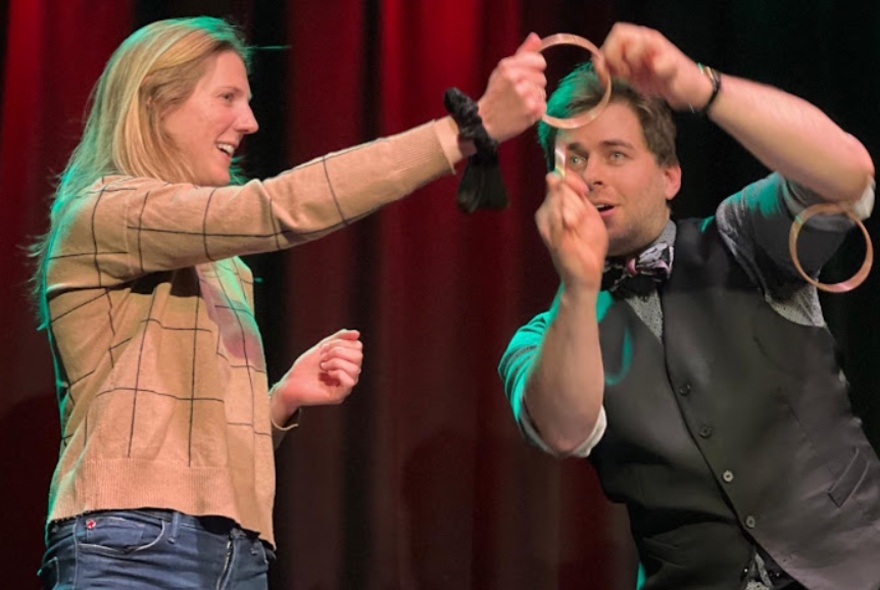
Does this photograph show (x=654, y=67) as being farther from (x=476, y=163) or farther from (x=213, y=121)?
(x=213, y=121)

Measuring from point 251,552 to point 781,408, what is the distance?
2.83ft

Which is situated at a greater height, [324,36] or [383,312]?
[324,36]

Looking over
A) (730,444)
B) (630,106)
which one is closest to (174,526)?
(730,444)

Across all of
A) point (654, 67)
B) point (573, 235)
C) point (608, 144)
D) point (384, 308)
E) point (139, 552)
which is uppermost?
point (654, 67)

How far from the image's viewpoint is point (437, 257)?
2.82 metres

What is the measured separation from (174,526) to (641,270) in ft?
2.88

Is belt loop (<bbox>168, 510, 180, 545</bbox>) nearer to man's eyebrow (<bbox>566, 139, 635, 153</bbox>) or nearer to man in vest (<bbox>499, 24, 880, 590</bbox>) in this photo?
man in vest (<bbox>499, 24, 880, 590</bbox>)

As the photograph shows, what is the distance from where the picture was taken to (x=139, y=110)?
5.62ft

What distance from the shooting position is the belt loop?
1.52 m

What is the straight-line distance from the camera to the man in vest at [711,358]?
162 cm

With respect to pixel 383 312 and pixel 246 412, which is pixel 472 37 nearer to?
pixel 383 312

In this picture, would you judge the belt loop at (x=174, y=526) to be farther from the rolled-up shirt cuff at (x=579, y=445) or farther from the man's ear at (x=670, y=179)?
the man's ear at (x=670, y=179)

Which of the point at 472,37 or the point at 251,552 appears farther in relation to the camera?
the point at 472,37

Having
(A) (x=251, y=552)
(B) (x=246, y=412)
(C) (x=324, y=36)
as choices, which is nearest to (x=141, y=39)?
(B) (x=246, y=412)
